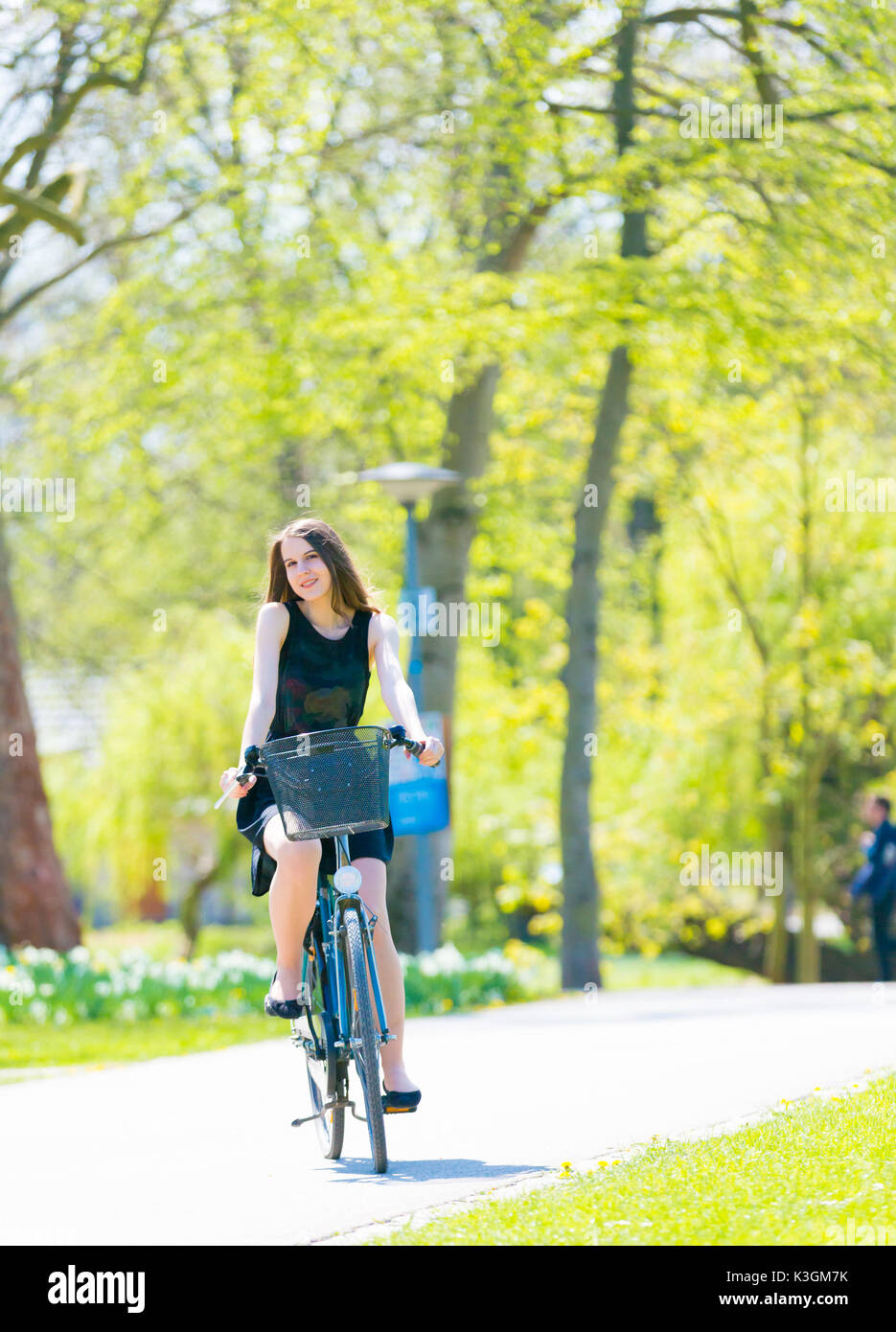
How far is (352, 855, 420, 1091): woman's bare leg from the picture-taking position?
5309 mm

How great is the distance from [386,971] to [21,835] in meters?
8.77

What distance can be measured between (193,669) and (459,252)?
7.98 meters

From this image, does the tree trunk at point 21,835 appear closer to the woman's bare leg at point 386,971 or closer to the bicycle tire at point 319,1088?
the bicycle tire at point 319,1088

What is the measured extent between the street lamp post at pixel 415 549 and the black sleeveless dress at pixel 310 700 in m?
7.43

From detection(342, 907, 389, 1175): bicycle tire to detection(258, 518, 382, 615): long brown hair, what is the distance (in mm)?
994

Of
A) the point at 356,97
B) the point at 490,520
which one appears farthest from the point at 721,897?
the point at 356,97

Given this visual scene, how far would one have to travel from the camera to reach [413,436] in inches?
748

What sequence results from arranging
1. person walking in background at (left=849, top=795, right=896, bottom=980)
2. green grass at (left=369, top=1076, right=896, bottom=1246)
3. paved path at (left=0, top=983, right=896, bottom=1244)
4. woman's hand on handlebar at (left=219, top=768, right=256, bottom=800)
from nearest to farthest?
green grass at (left=369, top=1076, right=896, bottom=1246) < paved path at (left=0, top=983, right=896, bottom=1244) < woman's hand on handlebar at (left=219, top=768, right=256, bottom=800) < person walking in background at (left=849, top=795, right=896, bottom=980)

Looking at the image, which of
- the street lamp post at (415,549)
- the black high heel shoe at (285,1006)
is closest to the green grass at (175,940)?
the street lamp post at (415,549)

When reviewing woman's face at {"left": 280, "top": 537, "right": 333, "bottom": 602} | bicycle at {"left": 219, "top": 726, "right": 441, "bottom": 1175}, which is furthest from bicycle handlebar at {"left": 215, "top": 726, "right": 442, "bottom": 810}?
woman's face at {"left": 280, "top": 537, "right": 333, "bottom": 602}

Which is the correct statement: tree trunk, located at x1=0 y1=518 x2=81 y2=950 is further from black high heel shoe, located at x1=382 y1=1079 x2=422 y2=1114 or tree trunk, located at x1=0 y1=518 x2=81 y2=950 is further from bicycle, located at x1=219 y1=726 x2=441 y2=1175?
black high heel shoe, located at x1=382 y1=1079 x2=422 y2=1114

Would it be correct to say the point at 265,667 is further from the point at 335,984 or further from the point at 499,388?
the point at 499,388

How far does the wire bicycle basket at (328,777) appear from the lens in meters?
4.95
